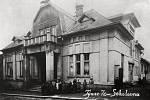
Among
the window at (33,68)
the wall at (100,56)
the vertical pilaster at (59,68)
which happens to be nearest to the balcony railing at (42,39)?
the vertical pilaster at (59,68)

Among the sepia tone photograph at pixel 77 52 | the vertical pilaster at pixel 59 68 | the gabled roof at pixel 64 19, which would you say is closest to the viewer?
the sepia tone photograph at pixel 77 52

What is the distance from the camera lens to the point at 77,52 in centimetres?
1553

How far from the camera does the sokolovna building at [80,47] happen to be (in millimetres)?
13719

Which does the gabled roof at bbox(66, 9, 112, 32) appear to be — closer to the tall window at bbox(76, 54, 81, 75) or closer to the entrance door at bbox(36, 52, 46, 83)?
the tall window at bbox(76, 54, 81, 75)

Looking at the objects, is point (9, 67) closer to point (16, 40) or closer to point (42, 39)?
point (16, 40)

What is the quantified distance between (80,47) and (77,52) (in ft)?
1.79

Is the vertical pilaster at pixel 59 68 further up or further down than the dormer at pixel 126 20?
further down

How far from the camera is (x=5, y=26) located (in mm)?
10844

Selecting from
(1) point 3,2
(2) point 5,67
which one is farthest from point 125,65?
(2) point 5,67

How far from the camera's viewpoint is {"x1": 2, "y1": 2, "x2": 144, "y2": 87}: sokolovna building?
1372cm

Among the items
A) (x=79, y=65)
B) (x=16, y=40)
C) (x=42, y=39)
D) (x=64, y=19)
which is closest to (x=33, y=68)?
(x=42, y=39)

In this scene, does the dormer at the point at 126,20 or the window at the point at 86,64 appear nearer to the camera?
the window at the point at 86,64

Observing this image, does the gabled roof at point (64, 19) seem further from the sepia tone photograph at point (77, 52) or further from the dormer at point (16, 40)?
the dormer at point (16, 40)

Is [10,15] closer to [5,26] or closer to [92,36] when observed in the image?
[5,26]
